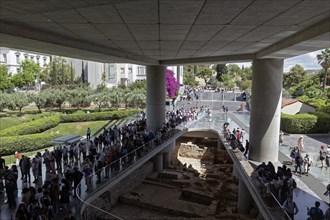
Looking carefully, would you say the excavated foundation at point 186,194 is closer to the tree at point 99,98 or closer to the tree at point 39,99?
the tree at point 99,98

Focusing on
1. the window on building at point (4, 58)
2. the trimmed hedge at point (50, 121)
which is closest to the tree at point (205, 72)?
the window on building at point (4, 58)

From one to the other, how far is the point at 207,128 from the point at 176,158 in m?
7.05

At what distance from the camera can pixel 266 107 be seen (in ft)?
61.4

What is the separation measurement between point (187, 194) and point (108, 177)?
35.8ft

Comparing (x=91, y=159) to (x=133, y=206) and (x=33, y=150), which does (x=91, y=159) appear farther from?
(x=33, y=150)

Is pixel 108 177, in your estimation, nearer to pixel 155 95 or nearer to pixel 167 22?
pixel 167 22

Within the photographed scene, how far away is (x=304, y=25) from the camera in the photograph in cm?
1041

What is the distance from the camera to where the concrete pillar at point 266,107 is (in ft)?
60.4

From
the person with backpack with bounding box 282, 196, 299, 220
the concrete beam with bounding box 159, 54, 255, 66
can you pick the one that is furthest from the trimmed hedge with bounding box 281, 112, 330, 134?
the person with backpack with bounding box 282, 196, 299, 220

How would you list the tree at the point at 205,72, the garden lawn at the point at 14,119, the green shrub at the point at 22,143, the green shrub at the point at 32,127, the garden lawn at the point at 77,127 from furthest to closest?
the tree at the point at 205,72
the garden lawn at the point at 77,127
the garden lawn at the point at 14,119
the green shrub at the point at 32,127
the green shrub at the point at 22,143

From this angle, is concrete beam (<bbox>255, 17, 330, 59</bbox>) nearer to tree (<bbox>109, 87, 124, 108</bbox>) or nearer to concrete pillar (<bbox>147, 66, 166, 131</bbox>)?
concrete pillar (<bbox>147, 66, 166, 131</bbox>)

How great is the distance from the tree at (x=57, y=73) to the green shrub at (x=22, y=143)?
3793 centimetres

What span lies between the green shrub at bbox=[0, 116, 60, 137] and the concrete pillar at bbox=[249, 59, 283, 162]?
75.5ft

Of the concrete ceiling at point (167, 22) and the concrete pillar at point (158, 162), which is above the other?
the concrete ceiling at point (167, 22)
